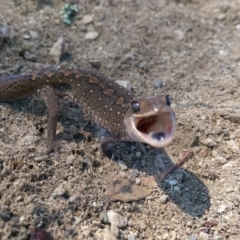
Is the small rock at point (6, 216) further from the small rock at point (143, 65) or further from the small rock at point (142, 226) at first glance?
the small rock at point (143, 65)

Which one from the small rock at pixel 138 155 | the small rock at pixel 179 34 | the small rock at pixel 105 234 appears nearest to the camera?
the small rock at pixel 105 234

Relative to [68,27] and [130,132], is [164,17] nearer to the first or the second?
[68,27]

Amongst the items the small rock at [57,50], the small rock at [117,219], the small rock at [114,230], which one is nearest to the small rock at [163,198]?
the small rock at [117,219]

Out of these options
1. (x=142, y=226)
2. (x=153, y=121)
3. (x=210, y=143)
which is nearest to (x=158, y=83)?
(x=210, y=143)

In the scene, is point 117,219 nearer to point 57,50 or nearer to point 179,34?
point 57,50

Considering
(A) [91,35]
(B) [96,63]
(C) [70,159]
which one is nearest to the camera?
(C) [70,159]

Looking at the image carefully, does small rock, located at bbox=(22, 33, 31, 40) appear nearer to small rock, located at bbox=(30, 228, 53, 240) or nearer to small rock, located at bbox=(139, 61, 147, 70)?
small rock, located at bbox=(139, 61, 147, 70)

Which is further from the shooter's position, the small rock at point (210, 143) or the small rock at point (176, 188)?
the small rock at point (210, 143)


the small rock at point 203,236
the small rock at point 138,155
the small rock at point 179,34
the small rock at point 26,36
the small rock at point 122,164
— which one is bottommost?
the small rock at point 203,236
